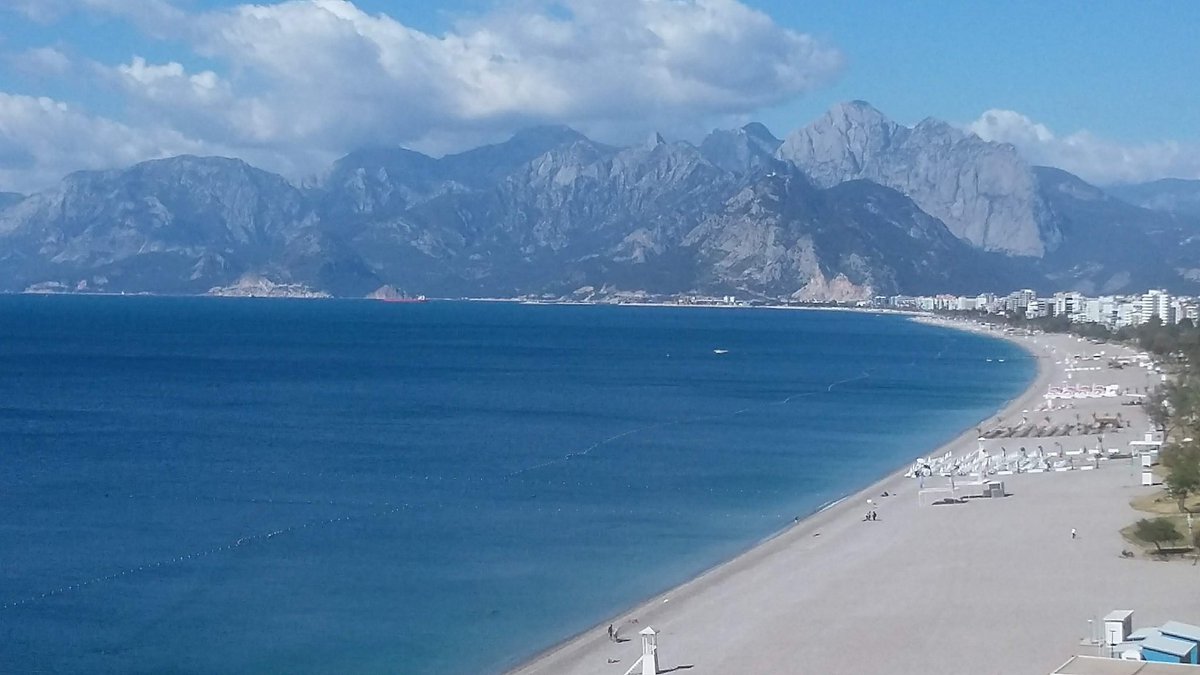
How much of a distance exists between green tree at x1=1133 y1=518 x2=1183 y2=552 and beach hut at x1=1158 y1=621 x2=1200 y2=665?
9387 millimetres

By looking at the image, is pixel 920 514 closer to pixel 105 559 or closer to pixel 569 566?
A: pixel 569 566

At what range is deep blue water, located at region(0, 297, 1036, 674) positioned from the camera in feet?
82.7

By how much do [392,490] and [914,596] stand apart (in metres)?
19.3

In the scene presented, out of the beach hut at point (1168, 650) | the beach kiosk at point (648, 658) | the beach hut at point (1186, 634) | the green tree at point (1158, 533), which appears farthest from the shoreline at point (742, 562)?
the beach hut at point (1186, 634)

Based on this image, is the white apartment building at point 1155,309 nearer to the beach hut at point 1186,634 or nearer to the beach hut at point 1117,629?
the beach hut at point 1117,629

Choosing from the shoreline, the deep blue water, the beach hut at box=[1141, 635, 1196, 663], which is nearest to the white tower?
the shoreline

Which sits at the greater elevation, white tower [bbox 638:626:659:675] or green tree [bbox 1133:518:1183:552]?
green tree [bbox 1133:518:1183:552]

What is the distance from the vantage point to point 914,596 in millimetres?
25984

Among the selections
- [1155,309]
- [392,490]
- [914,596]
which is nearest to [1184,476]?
[914,596]

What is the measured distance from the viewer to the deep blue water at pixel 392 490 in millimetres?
25203

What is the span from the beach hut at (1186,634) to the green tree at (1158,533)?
9.39 metres

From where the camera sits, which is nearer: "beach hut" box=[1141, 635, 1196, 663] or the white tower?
"beach hut" box=[1141, 635, 1196, 663]

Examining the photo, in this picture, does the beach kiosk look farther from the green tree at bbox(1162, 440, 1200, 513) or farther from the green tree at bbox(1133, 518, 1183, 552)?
the green tree at bbox(1162, 440, 1200, 513)

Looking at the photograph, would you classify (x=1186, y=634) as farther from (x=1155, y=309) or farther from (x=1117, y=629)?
(x=1155, y=309)
